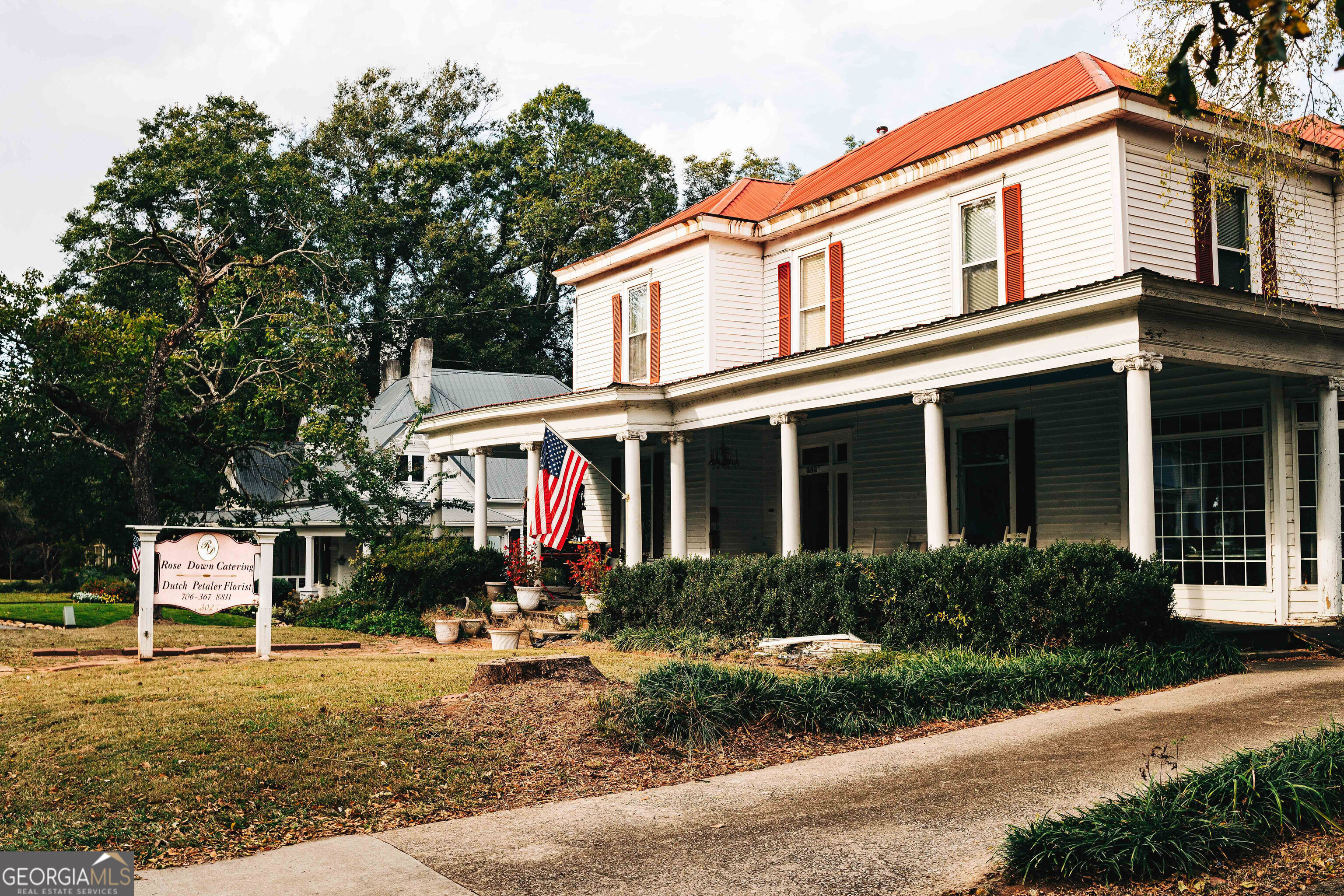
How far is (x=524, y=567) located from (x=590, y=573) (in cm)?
167

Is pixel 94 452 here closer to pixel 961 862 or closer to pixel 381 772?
pixel 381 772

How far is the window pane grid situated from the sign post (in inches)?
466

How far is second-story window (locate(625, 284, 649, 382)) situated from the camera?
855 inches

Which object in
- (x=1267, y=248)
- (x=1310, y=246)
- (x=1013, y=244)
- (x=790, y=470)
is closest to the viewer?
(x=1267, y=248)

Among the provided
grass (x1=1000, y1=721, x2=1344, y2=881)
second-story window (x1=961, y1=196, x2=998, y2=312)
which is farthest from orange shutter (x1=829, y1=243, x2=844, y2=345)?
grass (x1=1000, y1=721, x2=1344, y2=881)

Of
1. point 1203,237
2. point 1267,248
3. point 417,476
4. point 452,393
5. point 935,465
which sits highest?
point 452,393

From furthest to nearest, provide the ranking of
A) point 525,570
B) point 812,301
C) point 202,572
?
1. point 525,570
2. point 812,301
3. point 202,572

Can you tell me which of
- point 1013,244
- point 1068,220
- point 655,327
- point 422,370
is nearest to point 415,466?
point 422,370

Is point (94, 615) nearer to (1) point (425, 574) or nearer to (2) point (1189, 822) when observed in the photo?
(1) point (425, 574)

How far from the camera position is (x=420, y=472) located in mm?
36656

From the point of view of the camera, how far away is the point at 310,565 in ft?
113

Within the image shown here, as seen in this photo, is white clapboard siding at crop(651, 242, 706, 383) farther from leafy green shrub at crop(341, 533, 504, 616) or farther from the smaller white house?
the smaller white house

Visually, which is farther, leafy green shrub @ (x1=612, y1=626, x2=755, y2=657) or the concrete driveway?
leafy green shrub @ (x1=612, y1=626, x2=755, y2=657)

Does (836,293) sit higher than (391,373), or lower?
lower
